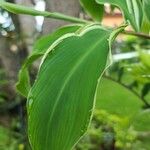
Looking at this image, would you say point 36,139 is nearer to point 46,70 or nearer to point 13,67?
point 46,70

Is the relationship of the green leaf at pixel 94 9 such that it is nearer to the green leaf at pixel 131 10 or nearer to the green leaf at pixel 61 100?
the green leaf at pixel 131 10

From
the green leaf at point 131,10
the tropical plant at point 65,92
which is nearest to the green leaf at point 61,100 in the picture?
the tropical plant at point 65,92

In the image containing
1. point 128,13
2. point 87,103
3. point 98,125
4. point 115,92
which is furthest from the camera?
point 115,92

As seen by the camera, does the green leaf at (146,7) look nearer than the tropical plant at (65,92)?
No

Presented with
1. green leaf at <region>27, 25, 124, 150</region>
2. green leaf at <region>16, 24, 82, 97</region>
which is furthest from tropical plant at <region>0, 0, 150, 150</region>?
green leaf at <region>16, 24, 82, 97</region>

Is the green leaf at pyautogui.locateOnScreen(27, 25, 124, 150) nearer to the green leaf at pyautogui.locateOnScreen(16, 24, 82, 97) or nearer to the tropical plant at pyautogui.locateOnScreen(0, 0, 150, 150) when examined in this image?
the tropical plant at pyautogui.locateOnScreen(0, 0, 150, 150)

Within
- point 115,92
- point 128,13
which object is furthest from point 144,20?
point 115,92
